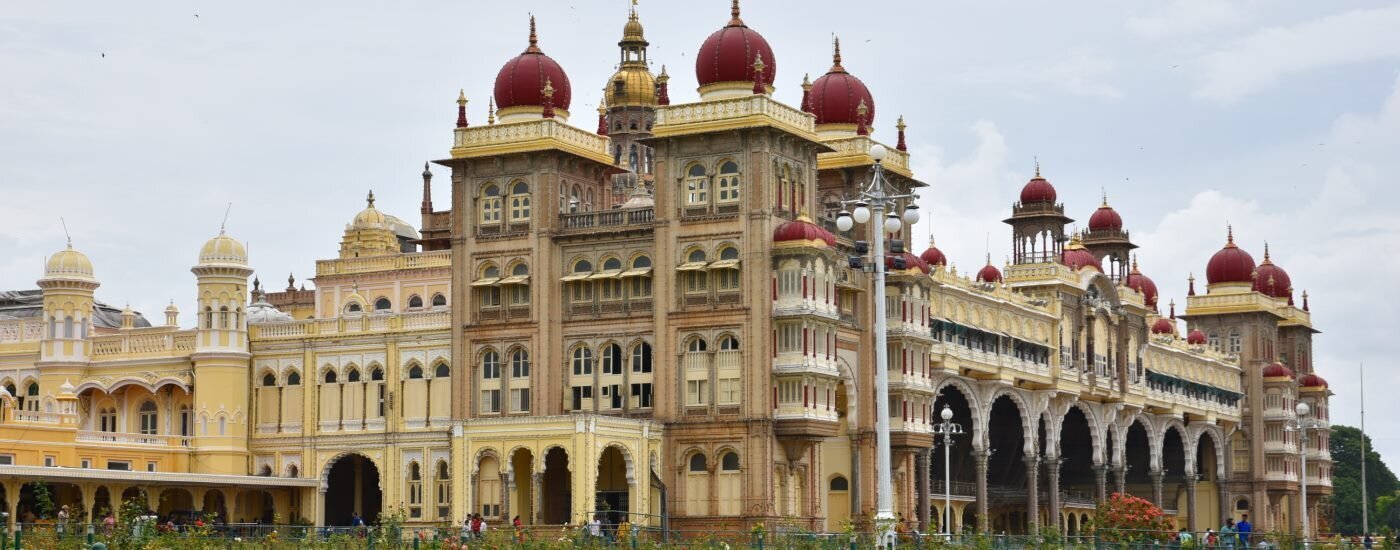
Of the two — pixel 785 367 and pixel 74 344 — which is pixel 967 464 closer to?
pixel 785 367

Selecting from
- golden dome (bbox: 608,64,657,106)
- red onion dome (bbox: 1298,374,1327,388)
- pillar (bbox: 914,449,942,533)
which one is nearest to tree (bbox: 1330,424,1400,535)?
red onion dome (bbox: 1298,374,1327,388)

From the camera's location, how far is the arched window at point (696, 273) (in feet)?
252

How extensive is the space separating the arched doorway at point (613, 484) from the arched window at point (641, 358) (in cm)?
326

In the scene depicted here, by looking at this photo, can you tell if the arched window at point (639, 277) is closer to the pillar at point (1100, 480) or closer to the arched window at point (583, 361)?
the arched window at point (583, 361)

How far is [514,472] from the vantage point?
77188 mm

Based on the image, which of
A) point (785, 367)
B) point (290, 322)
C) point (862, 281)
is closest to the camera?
point (785, 367)

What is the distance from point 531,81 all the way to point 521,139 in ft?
8.60

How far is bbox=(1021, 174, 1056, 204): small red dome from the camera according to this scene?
11700cm

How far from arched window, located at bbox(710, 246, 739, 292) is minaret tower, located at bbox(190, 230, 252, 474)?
21368 millimetres

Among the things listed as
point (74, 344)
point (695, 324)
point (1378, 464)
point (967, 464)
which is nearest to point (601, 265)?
point (695, 324)

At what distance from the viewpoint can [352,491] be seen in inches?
3514

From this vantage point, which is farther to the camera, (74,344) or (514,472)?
(74,344)

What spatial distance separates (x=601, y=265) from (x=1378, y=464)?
125 meters

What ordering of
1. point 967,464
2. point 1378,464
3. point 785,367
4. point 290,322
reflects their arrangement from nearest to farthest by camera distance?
1. point 785,367
2. point 290,322
3. point 967,464
4. point 1378,464
